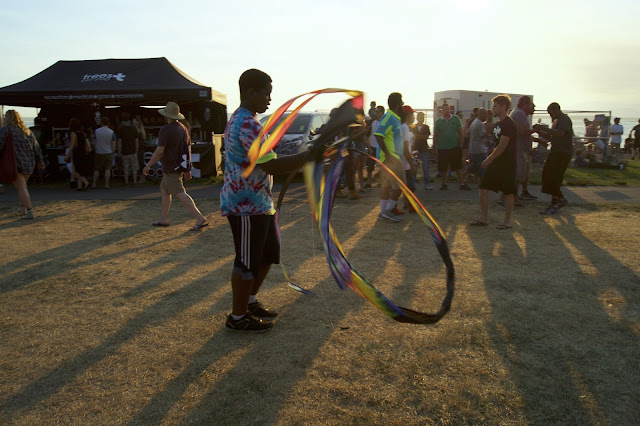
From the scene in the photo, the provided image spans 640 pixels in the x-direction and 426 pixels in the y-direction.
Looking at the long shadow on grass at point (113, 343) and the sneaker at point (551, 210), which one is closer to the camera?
the long shadow on grass at point (113, 343)

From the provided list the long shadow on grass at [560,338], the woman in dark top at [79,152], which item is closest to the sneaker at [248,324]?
the long shadow on grass at [560,338]

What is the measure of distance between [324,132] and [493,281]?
2.82m

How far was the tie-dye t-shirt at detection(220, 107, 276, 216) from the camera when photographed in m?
3.29

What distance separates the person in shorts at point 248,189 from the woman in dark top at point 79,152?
9805 mm

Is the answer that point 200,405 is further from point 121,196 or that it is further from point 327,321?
point 121,196

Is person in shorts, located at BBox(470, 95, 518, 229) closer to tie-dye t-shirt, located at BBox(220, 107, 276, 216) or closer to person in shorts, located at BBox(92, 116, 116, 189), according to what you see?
tie-dye t-shirt, located at BBox(220, 107, 276, 216)

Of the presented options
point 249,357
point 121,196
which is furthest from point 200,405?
point 121,196

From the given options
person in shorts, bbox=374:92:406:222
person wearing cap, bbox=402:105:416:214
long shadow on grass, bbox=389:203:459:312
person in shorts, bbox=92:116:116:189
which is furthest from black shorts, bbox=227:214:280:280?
person in shorts, bbox=92:116:116:189

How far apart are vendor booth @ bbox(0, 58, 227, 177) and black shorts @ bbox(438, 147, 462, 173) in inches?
269

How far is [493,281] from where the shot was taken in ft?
15.9

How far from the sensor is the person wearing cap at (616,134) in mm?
18625

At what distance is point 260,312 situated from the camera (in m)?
4.05

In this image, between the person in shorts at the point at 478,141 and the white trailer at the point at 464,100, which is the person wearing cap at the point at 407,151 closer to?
the person in shorts at the point at 478,141

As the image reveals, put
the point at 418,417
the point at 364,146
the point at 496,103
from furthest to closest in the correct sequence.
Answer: the point at 364,146 → the point at 496,103 → the point at 418,417
